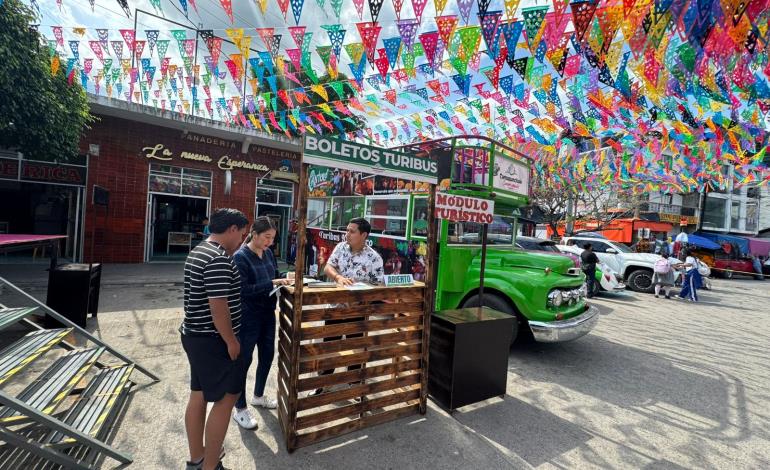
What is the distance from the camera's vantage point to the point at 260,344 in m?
3.12

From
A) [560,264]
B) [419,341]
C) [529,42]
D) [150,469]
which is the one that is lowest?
[150,469]

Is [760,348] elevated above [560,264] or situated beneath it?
situated beneath

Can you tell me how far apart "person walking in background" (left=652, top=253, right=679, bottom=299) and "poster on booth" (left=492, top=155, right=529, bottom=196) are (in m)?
7.54

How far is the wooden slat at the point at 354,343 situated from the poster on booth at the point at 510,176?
9.55 feet

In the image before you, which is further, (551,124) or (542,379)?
(551,124)

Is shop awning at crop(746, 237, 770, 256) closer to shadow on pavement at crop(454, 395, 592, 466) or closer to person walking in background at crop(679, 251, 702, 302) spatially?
person walking in background at crop(679, 251, 702, 302)

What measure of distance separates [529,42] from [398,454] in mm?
5757

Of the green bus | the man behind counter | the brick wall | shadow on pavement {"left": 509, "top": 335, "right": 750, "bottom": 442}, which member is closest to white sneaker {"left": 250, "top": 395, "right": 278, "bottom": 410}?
the man behind counter

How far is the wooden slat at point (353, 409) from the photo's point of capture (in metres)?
2.72

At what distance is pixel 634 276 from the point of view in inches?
471

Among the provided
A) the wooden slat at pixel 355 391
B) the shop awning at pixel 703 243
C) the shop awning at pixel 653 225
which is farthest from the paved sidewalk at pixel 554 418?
the shop awning at pixel 653 225

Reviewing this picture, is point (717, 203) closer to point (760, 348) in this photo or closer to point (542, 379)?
point (760, 348)

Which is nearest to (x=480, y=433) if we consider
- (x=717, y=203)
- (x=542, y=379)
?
(x=542, y=379)

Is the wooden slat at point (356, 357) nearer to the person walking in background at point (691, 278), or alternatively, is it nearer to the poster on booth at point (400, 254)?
the poster on booth at point (400, 254)
